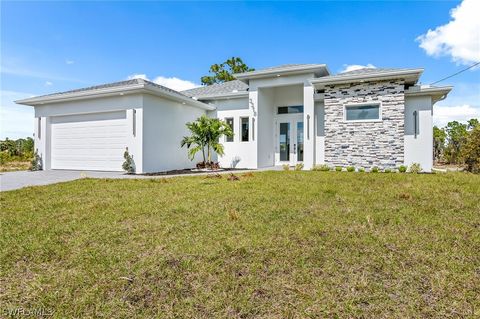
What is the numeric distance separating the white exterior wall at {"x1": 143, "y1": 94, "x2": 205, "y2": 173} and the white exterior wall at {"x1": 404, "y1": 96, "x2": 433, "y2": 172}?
34.5 feet

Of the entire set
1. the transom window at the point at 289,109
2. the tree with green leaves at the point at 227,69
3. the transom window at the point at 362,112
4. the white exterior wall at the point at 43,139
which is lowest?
the white exterior wall at the point at 43,139

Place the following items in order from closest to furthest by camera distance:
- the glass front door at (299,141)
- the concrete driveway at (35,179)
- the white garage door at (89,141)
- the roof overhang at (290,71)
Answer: the concrete driveway at (35,179)
the white garage door at (89,141)
the roof overhang at (290,71)
the glass front door at (299,141)

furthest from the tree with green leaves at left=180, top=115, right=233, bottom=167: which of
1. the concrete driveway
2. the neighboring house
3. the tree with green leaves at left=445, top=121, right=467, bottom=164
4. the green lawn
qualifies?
the tree with green leaves at left=445, top=121, right=467, bottom=164

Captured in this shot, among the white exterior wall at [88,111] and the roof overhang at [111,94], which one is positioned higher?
the roof overhang at [111,94]

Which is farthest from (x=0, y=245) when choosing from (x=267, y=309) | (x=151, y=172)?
(x=151, y=172)

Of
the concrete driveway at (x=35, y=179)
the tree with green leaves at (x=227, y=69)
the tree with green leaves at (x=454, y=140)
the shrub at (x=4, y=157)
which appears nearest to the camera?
the concrete driveway at (x=35, y=179)

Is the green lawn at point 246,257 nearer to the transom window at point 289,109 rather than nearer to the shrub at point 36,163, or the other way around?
the shrub at point 36,163

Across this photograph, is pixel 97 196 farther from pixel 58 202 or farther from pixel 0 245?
pixel 0 245

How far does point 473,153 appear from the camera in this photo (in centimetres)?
1219

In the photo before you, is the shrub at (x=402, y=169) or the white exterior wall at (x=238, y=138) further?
the white exterior wall at (x=238, y=138)

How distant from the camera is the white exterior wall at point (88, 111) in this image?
11.7 meters

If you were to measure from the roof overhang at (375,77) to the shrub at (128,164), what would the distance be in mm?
8831

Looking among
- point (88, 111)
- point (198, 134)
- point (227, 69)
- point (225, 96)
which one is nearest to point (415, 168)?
point (198, 134)

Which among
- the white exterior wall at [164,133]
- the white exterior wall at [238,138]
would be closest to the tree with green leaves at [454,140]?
the white exterior wall at [238,138]
